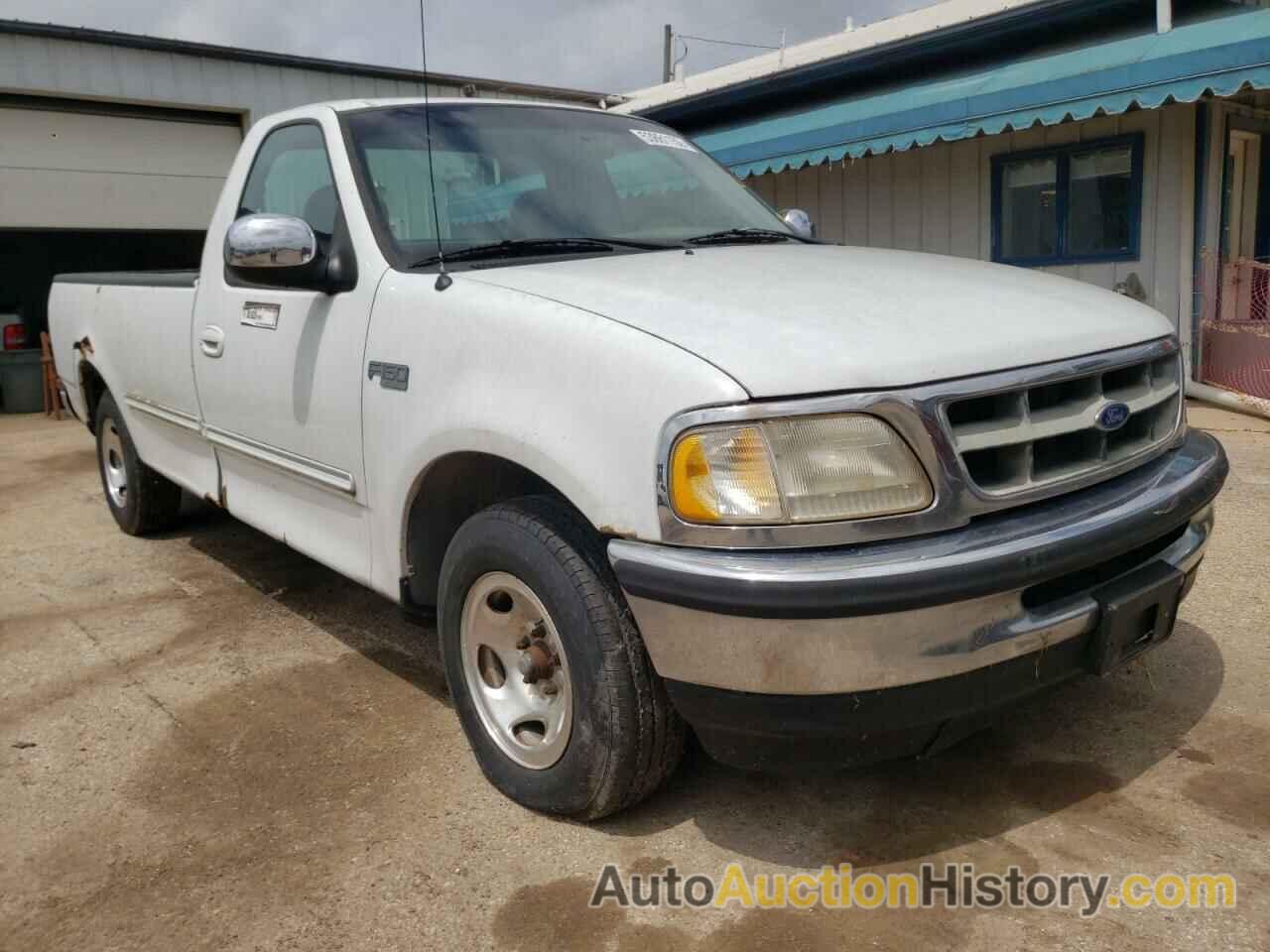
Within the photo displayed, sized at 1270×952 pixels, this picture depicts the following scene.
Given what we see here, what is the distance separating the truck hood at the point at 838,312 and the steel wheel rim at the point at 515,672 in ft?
2.47

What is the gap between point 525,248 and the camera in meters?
3.08

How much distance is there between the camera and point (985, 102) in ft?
27.9

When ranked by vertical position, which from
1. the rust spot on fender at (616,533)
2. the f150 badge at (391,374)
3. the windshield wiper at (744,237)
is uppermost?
the windshield wiper at (744,237)

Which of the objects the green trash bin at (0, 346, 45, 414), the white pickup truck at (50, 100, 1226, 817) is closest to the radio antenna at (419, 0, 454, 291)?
the white pickup truck at (50, 100, 1226, 817)

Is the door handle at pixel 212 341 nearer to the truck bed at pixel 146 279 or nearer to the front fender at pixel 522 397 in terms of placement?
the truck bed at pixel 146 279

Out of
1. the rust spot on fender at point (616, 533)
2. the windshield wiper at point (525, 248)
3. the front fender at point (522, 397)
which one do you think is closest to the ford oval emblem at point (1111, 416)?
the front fender at point (522, 397)

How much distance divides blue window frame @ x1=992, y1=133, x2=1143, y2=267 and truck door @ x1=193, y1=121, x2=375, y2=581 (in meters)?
7.61

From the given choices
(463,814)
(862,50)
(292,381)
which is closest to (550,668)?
(463,814)

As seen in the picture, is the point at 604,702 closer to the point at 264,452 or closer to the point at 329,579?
the point at 264,452

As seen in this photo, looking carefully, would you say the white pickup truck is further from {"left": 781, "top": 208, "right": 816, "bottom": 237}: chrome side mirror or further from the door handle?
{"left": 781, "top": 208, "right": 816, "bottom": 237}: chrome side mirror

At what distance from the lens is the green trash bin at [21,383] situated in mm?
12711

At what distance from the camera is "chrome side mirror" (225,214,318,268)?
3.02 metres

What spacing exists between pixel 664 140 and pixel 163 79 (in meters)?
12.0

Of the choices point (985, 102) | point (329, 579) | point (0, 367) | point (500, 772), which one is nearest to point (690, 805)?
point (500, 772)
